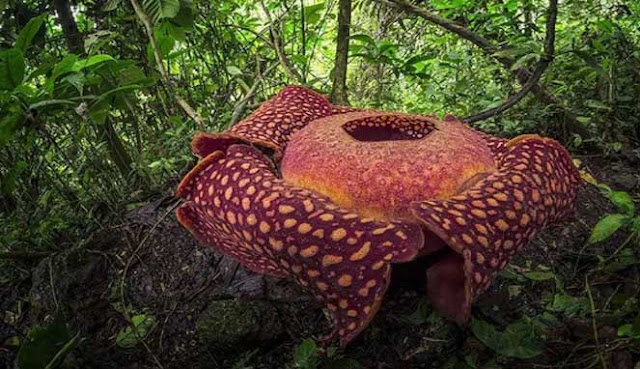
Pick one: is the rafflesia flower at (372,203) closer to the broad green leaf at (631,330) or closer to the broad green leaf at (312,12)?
the broad green leaf at (631,330)

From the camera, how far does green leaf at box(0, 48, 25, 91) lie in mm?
1701

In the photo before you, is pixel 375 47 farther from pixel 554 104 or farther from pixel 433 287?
pixel 433 287

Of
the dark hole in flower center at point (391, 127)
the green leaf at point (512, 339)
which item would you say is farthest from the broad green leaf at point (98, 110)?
the green leaf at point (512, 339)

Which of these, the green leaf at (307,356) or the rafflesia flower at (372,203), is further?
the green leaf at (307,356)

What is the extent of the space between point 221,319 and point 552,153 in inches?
41.1

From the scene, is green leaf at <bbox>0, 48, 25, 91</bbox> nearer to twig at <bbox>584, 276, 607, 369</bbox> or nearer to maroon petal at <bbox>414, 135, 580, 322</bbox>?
maroon petal at <bbox>414, 135, 580, 322</bbox>

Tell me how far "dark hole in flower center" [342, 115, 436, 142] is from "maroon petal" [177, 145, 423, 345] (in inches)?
13.0

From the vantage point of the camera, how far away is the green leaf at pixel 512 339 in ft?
4.73

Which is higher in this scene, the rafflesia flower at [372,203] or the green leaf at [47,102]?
the green leaf at [47,102]

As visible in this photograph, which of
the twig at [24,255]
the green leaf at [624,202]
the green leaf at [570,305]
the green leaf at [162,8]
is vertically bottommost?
the green leaf at [570,305]

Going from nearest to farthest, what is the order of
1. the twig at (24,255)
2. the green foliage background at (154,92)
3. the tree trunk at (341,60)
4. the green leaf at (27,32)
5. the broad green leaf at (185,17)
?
the green leaf at (27,32) < the green foliage background at (154,92) < the twig at (24,255) < the broad green leaf at (185,17) < the tree trunk at (341,60)

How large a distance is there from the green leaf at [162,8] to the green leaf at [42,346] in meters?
1.13

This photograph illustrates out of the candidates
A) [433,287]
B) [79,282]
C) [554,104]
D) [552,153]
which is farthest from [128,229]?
[554,104]

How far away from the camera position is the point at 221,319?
1.70 metres
